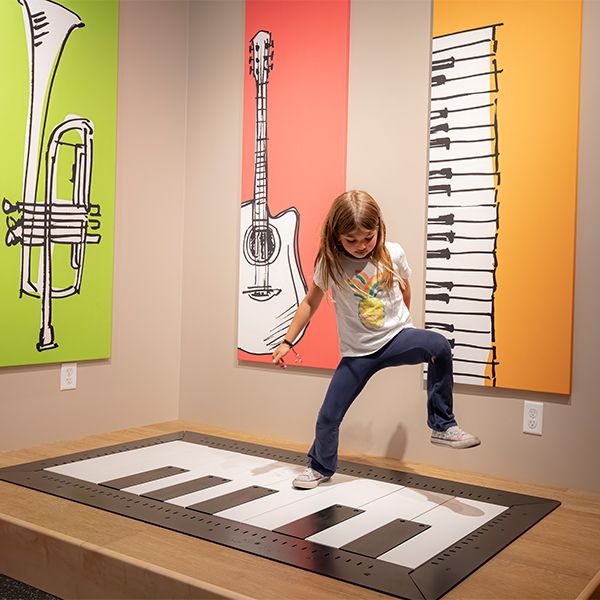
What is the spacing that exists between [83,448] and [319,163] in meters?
1.46

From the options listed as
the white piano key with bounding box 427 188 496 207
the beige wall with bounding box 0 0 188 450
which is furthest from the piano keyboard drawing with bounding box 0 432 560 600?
the white piano key with bounding box 427 188 496 207

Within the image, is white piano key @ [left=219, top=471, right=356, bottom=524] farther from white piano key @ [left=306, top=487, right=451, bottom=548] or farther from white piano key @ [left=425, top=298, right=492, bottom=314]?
white piano key @ [left=425, top=298, right=492, bottom=314]

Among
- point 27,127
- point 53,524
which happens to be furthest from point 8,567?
point 27,127

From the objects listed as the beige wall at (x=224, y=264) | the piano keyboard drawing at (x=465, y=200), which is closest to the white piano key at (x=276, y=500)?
the beige wall at (x=224, y=264)

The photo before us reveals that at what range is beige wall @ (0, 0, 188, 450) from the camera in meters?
3.11

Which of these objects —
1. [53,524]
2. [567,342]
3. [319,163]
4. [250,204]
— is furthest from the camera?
[250,204]

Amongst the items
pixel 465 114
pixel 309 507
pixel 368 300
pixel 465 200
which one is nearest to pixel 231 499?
pixel 309 507

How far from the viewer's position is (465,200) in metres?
2.64

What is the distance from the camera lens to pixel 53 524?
1.96 metres

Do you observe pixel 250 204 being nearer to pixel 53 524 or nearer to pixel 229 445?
pixel 229 445

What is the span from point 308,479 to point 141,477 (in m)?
0.56

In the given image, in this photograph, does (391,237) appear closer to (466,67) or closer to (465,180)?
(465,180)

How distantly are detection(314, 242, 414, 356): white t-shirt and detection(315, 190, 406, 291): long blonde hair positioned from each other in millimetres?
24

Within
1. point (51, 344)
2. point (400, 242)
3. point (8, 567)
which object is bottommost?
point (8, 567)
